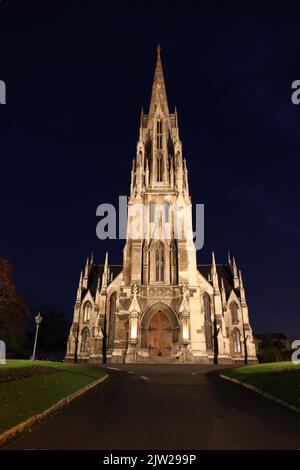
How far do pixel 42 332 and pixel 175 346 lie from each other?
35.8 meters

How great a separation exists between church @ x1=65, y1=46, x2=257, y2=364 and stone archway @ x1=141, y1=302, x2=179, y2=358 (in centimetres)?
11

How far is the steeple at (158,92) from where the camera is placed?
53.9 meters

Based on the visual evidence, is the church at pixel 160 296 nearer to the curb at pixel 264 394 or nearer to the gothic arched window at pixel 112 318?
the gothic arched window at pixel 112 318

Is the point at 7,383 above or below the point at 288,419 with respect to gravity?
above

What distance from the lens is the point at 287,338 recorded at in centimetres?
10138

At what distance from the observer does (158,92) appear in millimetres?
55000

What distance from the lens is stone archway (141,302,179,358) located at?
3844cm

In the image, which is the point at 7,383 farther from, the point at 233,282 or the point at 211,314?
the point at 233,282

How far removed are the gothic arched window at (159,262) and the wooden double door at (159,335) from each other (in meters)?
4.24

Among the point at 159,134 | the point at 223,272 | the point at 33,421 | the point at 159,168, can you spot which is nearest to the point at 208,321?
the point at 223,272

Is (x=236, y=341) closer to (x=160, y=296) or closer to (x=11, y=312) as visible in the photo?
(x=160, y=296)

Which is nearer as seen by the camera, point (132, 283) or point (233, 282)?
point (132, 283)
